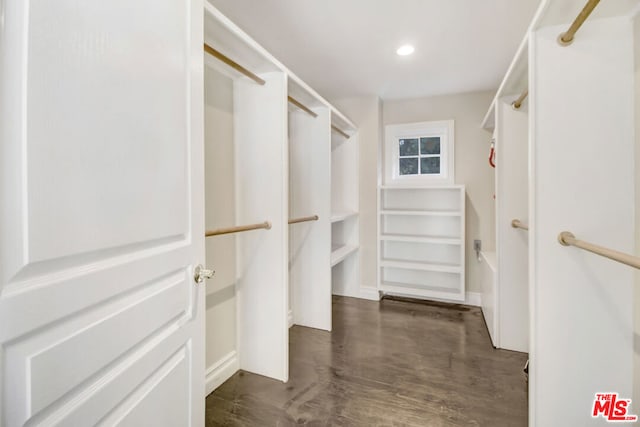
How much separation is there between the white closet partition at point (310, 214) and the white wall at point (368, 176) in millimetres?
976

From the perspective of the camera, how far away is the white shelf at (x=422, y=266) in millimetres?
3190

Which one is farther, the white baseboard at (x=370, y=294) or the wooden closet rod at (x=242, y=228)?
the white baseboard at (x=370, y=294)

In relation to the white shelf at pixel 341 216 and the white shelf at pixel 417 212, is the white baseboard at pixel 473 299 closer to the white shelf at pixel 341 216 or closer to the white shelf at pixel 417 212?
the white shelf at pixel 417 212

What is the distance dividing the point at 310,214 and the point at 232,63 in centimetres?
139

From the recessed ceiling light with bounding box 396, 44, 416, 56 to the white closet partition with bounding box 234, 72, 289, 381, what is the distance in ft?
3.51

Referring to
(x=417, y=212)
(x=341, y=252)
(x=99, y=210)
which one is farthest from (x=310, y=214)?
(x=99, y=210)

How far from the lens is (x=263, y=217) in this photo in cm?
192

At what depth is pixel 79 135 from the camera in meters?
0.63

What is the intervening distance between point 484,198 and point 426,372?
6.66ft

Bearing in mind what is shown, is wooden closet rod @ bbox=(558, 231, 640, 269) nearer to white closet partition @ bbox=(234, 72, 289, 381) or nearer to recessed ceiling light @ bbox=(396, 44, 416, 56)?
white closet partition @ bbox=(234, 72, 289, 381)

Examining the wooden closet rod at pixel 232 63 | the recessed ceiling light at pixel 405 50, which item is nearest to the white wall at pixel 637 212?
the recessed ceiling light at pixel 405 50

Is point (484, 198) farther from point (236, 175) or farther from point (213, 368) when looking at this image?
point (213, 368)

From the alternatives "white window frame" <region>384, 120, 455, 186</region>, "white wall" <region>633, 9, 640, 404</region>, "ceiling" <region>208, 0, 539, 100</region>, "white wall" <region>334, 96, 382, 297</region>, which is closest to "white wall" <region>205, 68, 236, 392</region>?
"ceiling" <region>208, 0, 539, 100</region>

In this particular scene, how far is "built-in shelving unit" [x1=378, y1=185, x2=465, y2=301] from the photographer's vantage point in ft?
10.8
